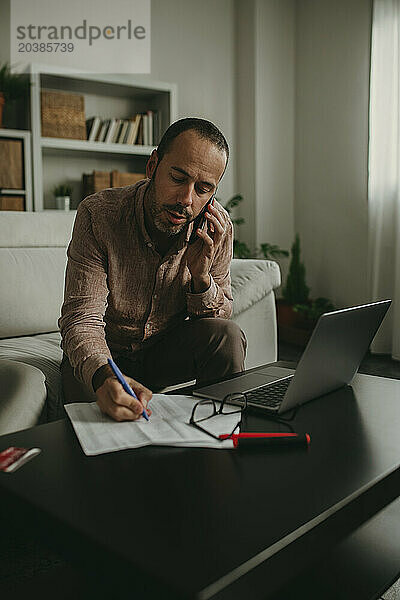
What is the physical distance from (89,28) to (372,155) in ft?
6.37

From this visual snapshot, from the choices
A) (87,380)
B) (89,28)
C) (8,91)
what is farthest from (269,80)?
(87,380)

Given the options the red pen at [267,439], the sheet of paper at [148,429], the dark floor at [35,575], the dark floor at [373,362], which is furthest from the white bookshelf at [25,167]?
the red pen at [267,439]

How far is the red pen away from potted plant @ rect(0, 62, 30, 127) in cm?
296

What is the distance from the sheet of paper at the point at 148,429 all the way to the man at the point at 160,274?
210mm

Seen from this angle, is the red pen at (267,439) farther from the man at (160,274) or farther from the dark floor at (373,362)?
the dark floor at (373,362)

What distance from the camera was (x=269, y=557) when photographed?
23.3 inches

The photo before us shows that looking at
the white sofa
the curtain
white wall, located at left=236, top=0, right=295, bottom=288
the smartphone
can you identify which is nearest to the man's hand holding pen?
the smartphone

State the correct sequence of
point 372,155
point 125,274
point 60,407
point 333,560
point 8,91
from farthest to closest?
point 372,155 → point 8,91 → point 60,407 → point 125,274 → point 333,560

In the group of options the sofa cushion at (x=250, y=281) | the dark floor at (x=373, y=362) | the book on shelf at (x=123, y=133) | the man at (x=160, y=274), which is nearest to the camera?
the man at (x=160, y=274)

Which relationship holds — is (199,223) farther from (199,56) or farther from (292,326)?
(199,56)

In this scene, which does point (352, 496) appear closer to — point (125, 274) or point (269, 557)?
point (269, 557)

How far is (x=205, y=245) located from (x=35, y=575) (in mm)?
778

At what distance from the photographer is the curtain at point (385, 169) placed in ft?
11.5

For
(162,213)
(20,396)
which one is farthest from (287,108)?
(20,396)
